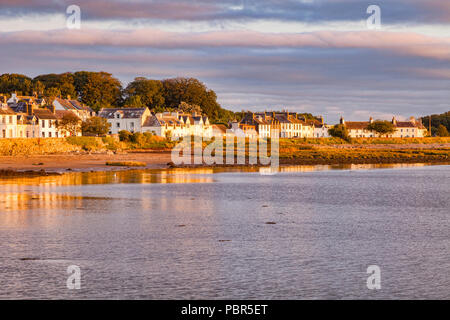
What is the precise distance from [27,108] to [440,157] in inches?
2596

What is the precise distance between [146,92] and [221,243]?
130 m

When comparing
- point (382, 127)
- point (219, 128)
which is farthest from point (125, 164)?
point (382, 127)

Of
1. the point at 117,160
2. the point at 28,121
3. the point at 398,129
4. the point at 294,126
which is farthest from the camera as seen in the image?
the point at 398,129

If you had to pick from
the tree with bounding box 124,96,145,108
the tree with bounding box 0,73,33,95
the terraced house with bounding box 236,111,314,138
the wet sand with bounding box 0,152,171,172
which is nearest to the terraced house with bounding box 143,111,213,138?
the tree with bounding box 124,96,145,108

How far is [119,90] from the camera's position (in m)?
148

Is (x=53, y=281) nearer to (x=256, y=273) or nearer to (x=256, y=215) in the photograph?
(x=256, y=273)

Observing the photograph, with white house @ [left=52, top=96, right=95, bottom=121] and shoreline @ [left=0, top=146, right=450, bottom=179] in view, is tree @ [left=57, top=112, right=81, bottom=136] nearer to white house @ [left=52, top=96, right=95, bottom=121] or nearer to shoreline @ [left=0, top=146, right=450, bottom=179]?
shoreline @ [left=0, top=146, right=450, bottom=179]

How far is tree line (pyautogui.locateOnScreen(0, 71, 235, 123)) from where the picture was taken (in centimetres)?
13725

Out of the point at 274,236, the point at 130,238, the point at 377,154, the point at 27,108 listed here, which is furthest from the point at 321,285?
the point at 27,108

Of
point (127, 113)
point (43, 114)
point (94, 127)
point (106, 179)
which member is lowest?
point (106, 179)

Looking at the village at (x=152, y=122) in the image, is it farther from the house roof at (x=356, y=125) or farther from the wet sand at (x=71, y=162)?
the wet sand at (x=71, y=162)

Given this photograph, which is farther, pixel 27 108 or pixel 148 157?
pixel 27 108

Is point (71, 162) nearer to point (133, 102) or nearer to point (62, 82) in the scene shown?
point (133, 102)

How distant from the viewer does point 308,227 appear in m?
22.6
